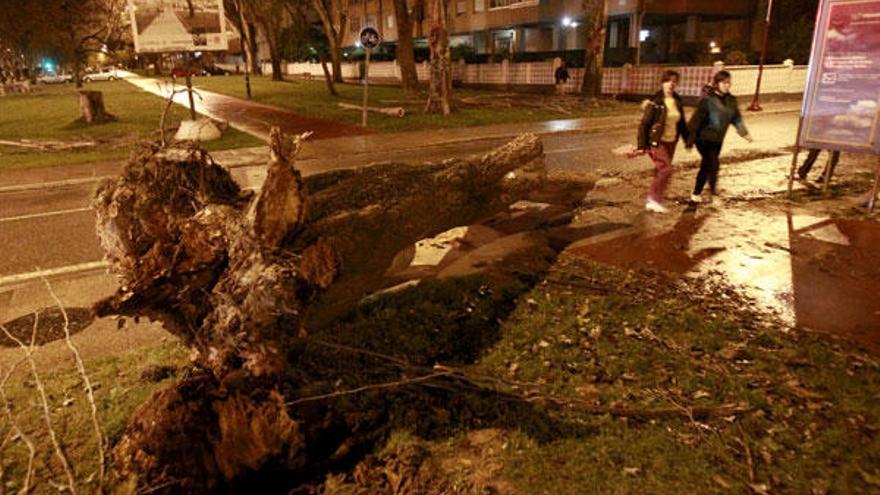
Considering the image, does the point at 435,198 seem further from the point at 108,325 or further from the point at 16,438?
the point at 16,438

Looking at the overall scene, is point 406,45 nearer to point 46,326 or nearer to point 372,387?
point 46,326

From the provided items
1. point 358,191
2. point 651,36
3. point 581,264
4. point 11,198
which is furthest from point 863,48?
point 651,36

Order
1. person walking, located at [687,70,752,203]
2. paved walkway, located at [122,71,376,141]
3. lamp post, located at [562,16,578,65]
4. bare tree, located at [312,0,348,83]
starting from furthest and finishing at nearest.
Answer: lamp post, located at [562,16,578,65] < bare tree, located at [312,0,348,83] < paved walkway, located at [122,71,376,141] < person walking, located at [687,70,752,203]

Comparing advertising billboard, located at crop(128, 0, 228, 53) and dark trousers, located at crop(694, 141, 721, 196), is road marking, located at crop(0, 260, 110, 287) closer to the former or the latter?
dark trousers, located at crop(694, 141, 721, 196)

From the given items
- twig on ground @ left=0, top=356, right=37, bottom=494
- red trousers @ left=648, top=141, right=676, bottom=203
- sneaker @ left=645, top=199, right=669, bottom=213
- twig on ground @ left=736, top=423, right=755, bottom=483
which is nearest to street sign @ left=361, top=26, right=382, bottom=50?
red trousers @ left=648, top=141, right=676, bottom=203

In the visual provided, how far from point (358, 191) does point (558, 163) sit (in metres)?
7.46

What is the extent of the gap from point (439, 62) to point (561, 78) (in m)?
9.88

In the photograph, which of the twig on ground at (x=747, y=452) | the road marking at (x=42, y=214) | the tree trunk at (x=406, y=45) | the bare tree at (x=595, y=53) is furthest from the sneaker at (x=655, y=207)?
the tree trunk at (x=406, y=45)

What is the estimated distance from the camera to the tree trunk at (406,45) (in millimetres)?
24453

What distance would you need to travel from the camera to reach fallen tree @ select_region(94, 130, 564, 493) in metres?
3.17

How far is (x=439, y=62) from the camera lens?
738 inches

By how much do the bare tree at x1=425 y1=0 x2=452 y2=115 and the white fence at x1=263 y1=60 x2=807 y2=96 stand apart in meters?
7.80

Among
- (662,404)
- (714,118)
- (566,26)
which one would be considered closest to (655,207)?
(714,118)

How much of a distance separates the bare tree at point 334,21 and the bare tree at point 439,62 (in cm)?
1377
